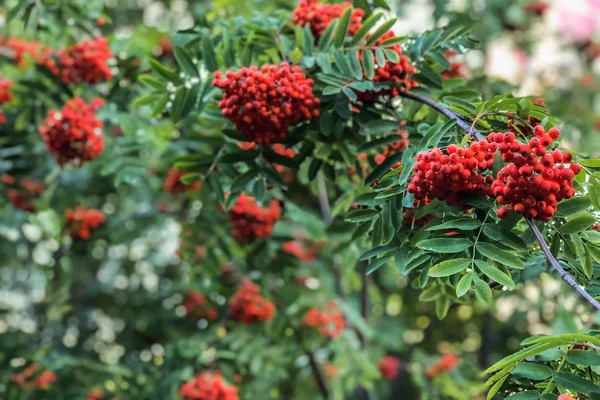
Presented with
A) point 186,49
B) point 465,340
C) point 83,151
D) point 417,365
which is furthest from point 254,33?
point 465,340

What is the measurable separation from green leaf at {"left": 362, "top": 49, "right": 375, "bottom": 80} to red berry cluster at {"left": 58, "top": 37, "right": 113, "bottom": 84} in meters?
1.43

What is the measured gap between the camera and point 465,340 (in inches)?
216

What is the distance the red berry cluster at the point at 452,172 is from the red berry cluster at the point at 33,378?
238 cm

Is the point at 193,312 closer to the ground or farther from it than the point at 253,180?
closer to the ground

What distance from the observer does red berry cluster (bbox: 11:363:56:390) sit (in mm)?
3207

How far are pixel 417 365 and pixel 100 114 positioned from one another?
2.36 metres

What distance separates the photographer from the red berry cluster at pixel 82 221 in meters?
3.64

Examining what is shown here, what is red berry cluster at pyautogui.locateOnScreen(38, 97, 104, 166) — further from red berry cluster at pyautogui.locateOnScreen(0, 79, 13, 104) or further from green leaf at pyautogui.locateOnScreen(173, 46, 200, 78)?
green leaf at pyautogui.locateOnScreen(173, 46, 200, 78)

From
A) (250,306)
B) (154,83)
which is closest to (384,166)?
(154,83)

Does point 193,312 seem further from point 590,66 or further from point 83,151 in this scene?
point 590,66

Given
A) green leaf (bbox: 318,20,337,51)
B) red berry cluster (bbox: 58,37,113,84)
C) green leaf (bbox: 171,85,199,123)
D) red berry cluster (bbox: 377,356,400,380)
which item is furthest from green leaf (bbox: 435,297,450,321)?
red berry cluster (bbox: 377,356,400,380)

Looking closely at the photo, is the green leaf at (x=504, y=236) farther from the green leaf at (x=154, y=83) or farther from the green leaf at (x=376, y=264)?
the green leaf at (x=154, y=83)

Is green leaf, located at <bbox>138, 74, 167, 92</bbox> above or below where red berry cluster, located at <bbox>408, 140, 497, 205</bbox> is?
below

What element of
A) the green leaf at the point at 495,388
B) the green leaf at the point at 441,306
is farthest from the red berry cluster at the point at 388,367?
the green leaf at the point at 495,388
